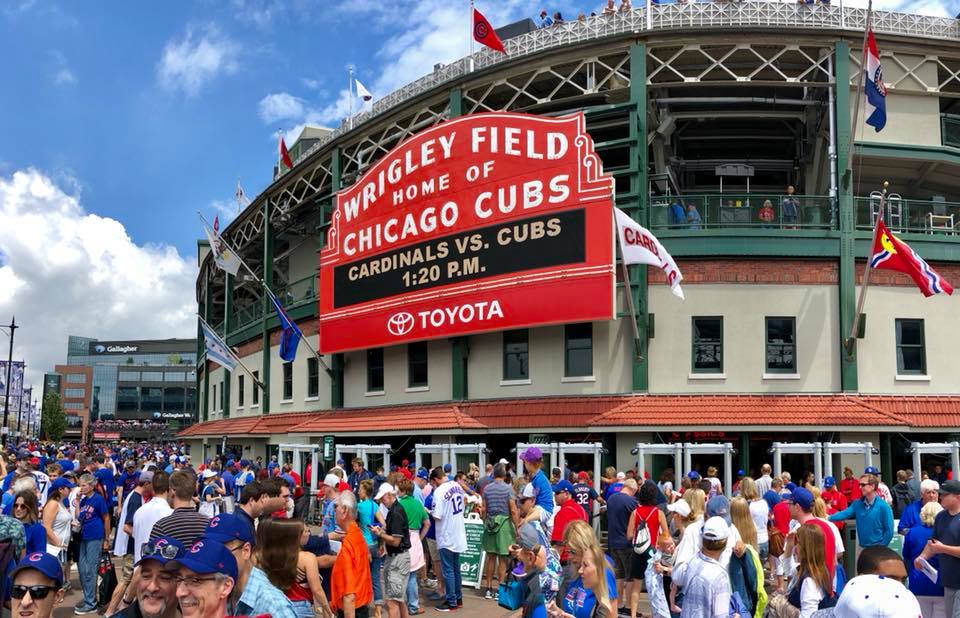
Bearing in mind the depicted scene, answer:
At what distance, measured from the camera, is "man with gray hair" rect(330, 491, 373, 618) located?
7941 millimetres

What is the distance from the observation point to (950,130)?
25.3m

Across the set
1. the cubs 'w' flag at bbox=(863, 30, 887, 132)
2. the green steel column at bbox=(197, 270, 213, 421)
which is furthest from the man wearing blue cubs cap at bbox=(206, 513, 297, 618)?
the green steel column at bbox=(197, 270, 213, 421)

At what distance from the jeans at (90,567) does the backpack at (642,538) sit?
7.63m

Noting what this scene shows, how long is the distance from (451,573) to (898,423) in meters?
13.6

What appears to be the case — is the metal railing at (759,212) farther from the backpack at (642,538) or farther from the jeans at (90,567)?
the jeans at (90,567)

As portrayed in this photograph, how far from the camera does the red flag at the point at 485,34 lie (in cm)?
2617

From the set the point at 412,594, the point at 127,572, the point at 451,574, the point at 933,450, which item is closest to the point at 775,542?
the point at 451,574

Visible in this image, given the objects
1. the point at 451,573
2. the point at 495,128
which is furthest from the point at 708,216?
the point at 451,573

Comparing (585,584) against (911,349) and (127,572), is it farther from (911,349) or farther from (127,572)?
(911,349)

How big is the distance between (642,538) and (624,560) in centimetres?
87

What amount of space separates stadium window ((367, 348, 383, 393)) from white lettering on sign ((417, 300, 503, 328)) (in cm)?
369

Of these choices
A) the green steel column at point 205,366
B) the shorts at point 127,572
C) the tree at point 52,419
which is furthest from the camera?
the tree at point 52,419

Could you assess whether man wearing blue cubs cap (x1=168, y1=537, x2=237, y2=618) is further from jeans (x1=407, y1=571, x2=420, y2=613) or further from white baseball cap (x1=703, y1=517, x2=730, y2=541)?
jeans (x1=407, y1=571, x2=420, y2=613)

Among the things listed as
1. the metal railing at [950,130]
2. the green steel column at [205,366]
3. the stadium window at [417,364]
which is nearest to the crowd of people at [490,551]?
the stadium window at [417,364]
